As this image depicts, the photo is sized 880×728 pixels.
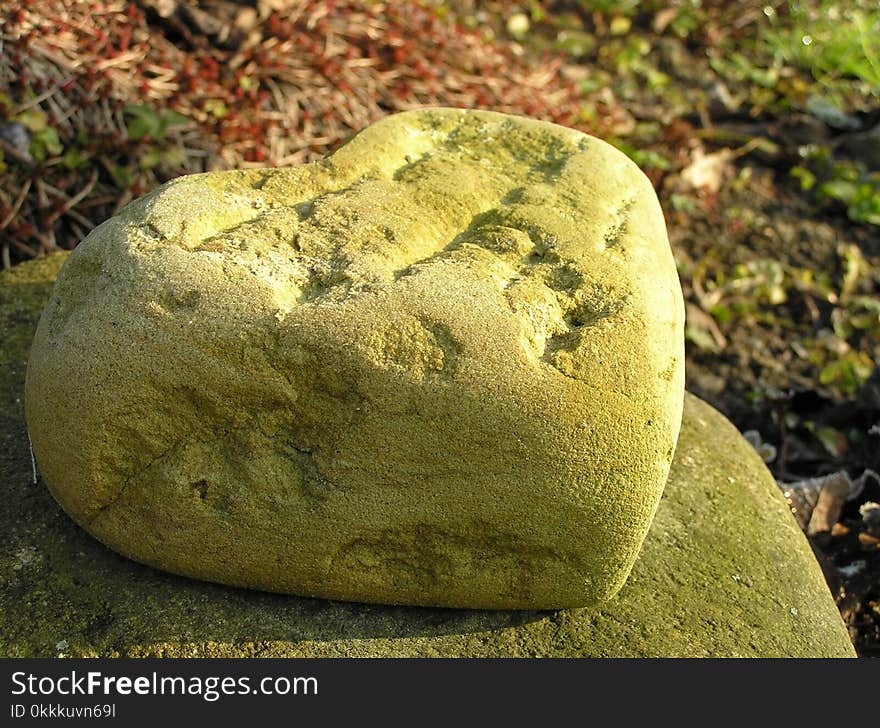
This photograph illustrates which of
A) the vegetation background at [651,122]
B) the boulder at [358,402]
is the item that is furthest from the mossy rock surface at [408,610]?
the vegetation background at [651,122]

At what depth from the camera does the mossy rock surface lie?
2033mm

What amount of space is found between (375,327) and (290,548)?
518mm

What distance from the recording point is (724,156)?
485 centimetres

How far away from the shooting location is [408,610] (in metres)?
2.16

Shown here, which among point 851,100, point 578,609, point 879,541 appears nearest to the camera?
point 578,609

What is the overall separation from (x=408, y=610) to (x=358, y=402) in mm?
543

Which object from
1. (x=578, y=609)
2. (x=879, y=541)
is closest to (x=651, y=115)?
(x=879, y=541)

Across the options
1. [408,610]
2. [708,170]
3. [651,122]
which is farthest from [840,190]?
[408,610]

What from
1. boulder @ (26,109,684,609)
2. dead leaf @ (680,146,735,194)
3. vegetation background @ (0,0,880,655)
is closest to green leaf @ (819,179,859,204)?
vegetation background @ (0,0,880,655)

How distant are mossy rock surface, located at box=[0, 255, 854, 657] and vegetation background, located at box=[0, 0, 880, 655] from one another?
0.65 m

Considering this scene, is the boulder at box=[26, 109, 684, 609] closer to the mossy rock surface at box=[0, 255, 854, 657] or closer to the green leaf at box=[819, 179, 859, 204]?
the mossy rock surface at box=[0, 255, 854, 657]

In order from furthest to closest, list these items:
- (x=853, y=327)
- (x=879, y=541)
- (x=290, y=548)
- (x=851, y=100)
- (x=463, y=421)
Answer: (x=851, y=100)
(x=853, y=327)
(x=879, y=541)
(x=290, y=548)
(x=463, y=421)

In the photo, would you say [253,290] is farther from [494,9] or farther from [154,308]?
[494,9]

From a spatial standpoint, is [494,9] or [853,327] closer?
[853,327]
